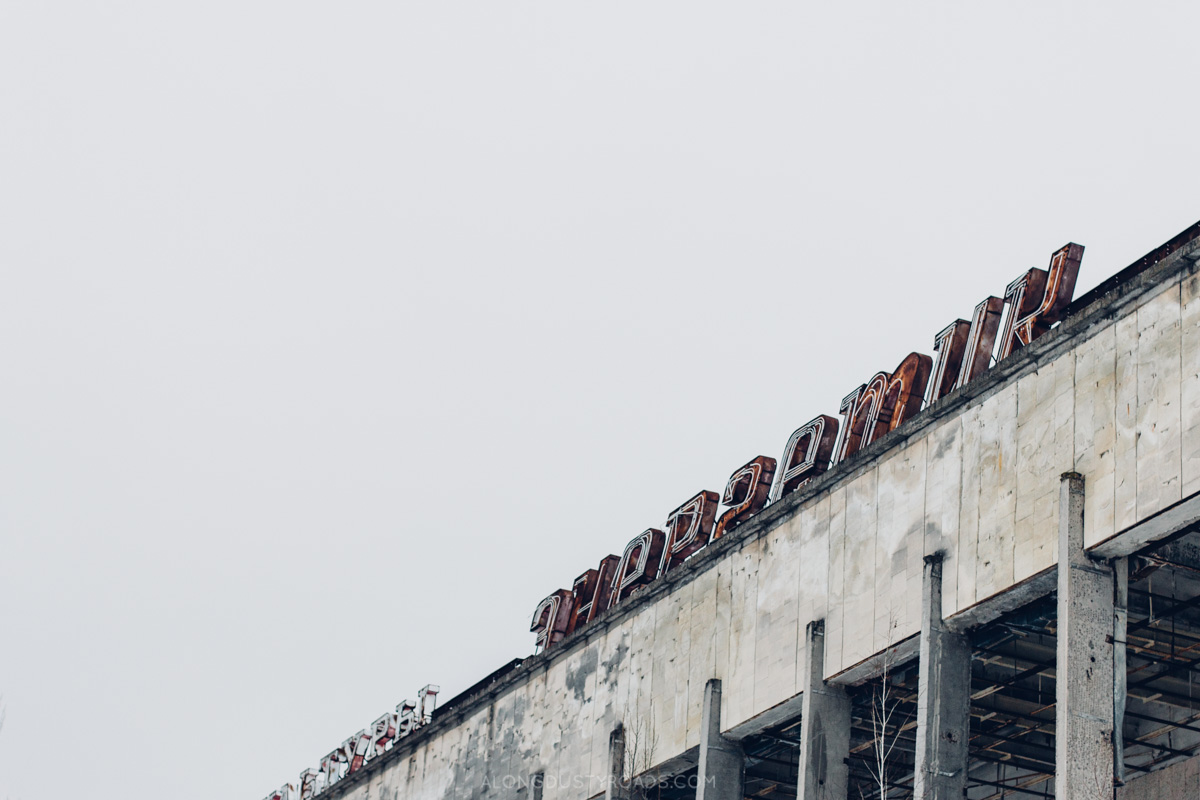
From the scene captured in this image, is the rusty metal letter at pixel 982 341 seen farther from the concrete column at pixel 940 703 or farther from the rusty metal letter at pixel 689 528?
the rusty metal letter at pixel 689 528

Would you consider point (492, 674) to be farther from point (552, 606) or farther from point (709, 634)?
point (709, 634)

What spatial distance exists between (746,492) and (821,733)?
8036 millimetres

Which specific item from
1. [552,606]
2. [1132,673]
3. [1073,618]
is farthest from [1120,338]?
[552,606]

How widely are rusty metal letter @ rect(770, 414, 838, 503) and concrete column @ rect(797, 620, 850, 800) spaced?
13.7 ft

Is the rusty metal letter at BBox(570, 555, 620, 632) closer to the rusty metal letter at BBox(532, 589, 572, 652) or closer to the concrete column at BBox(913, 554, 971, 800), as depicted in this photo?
the rusty metal letter at BBox(532, 589, 572, 652)

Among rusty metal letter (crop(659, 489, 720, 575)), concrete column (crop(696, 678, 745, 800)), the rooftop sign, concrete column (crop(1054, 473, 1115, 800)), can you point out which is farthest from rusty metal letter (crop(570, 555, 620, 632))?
concrete column (crop(1054, 473, 1115, 800))

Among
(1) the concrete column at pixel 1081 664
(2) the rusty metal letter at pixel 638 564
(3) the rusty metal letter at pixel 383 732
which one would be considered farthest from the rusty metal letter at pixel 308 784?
(1) the concrete column at pixel 1081 664

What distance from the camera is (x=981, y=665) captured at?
42.0 metres

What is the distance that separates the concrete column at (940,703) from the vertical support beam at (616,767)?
1372cm

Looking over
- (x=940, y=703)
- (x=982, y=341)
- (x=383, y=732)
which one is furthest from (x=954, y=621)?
(x=383, y=732)

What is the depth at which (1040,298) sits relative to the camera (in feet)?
121

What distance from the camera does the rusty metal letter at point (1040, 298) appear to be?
36.5m

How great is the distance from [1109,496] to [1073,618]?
2.55 m

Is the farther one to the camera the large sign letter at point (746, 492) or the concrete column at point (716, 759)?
the large sign letter at point (746, 492)
